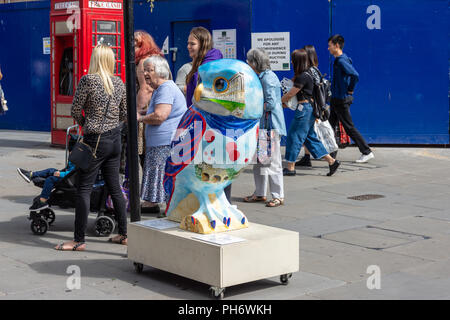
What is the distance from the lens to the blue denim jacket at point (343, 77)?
11508 mm

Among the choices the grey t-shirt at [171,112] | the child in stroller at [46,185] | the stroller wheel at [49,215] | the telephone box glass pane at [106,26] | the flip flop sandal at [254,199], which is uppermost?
the telephone box glass pane at [106,26]

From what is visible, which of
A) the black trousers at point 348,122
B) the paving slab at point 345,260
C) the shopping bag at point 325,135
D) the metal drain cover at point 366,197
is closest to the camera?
the paving slab at point 345,260

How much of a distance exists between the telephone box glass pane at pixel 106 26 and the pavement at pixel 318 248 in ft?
10.5

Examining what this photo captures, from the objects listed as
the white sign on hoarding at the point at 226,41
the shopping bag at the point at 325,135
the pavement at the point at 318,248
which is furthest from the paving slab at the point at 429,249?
the white sign on hoarding at the point at 226,41

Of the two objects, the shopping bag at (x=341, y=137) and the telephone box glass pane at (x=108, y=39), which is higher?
the telephone box glass pane at (x=108, y=39)

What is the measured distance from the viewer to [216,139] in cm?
533

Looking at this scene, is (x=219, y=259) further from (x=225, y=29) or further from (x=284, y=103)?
(x=225, y=29)

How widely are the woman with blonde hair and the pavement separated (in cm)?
41

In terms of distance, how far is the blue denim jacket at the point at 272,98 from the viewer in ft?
27.0

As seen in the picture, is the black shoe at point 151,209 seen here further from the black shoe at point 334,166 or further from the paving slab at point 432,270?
the black shoe at point 334,166

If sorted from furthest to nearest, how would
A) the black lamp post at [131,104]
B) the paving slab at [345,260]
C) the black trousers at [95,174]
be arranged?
the black trousers at [95,174]
the black lamp post at [131,104]
the paving slab at [345,260]

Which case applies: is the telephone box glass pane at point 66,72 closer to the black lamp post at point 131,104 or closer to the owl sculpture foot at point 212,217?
the black lamp post at point 131,104

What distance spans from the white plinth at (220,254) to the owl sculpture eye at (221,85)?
3.59ft

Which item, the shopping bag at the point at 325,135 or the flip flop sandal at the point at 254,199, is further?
the shopping bag at the point at 325,135
